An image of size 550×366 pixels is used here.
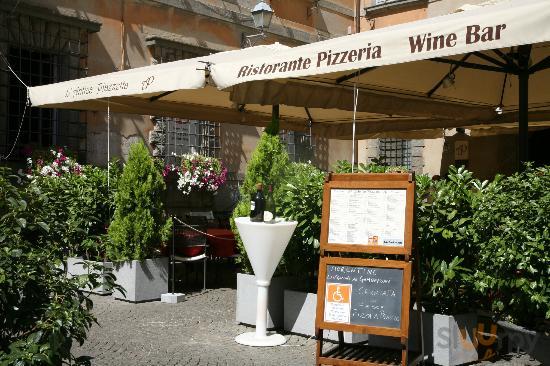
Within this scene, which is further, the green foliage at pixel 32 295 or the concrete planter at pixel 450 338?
the concrete planter at pixel 450 338

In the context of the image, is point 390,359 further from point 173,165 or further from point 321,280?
point 173,165

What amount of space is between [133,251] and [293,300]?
2.49 meters

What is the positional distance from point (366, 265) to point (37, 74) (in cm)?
857

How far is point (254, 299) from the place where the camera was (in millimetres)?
6734

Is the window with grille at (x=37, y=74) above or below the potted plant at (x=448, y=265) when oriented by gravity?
above

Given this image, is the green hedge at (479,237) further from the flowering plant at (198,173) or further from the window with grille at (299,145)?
the window with grille at (299,145)

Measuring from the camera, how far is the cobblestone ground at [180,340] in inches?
219

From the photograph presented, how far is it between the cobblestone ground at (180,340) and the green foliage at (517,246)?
0.90 metres

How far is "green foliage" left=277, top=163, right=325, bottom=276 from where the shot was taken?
20.7 ft

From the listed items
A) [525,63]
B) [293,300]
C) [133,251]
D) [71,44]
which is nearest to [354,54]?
[293,300]

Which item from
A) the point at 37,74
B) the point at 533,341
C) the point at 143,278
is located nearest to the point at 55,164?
the point at 37,74

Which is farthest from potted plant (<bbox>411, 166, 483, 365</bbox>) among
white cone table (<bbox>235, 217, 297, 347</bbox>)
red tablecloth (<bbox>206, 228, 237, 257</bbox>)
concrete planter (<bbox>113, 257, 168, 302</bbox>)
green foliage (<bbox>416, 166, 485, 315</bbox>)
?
red tablecloth (<bbox>206, 228, 237, 257</bbox>)

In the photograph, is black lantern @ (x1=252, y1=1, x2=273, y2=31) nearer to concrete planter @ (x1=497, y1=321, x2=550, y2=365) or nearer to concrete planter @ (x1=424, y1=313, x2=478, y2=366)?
concrete planter @ (x1=424, y1=313, x2=478, y2=366)

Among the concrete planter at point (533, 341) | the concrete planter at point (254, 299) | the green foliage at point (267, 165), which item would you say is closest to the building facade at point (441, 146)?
the green foliage at point (267, 165)
